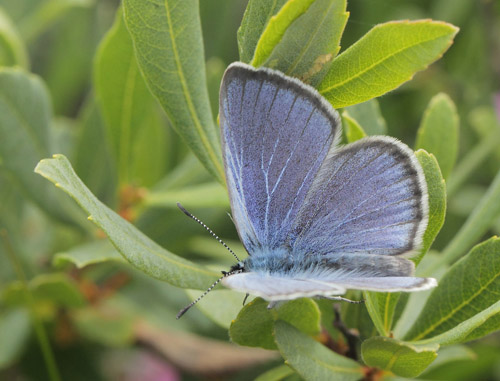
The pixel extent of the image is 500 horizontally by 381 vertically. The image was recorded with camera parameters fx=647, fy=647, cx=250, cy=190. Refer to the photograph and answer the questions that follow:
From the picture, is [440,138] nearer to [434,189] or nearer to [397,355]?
[434,189]

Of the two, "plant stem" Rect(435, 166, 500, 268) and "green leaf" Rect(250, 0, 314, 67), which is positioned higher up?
"green leaf" Rect(250, 0, 314, 67)

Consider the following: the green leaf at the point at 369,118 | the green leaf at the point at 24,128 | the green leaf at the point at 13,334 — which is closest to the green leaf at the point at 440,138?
the green leaf at the point at 369,118

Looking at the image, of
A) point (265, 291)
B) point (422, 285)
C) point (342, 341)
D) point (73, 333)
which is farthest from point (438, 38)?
point (73, 333)

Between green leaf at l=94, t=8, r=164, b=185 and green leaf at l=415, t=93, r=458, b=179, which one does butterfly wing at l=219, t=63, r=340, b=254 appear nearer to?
green leaf at l=415, t=93, r=458, b=179

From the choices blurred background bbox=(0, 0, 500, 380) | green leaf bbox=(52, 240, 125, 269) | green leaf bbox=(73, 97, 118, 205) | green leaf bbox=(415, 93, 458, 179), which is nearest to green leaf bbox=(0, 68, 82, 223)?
blurred background bbox=(0, 0, 500, 380)

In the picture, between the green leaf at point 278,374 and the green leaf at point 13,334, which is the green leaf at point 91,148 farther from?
the green leaf at point 278,374

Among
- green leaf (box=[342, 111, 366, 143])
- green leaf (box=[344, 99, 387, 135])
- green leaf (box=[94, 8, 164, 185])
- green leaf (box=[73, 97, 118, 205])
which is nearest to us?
green leaf (box=[342, 111, 366, 143])

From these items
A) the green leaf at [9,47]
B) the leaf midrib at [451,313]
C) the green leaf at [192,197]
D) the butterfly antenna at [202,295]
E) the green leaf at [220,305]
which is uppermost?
the green leaf at [9,47]
